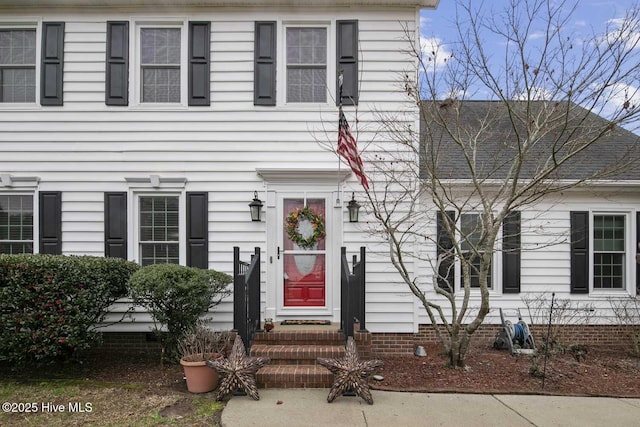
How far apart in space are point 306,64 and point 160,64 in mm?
2312

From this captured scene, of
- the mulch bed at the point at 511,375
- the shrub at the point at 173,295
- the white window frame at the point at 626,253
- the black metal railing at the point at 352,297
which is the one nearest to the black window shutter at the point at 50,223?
the shrub at the point at 173,295

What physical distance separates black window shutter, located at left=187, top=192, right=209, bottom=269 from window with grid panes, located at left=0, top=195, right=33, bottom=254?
2.53 metres

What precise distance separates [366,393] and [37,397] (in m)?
3.76

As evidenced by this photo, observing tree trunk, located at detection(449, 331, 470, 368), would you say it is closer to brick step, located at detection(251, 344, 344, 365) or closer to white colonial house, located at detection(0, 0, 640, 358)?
white colonial house, located at detection(0, 0, 640, 358)

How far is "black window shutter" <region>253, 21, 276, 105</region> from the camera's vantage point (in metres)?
6.88

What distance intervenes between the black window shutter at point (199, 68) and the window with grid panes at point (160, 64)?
264 millimetres

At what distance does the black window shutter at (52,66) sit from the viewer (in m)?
6.89

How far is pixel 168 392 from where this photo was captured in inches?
204

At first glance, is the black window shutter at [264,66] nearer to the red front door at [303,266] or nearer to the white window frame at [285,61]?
the white window frame at [285,61]

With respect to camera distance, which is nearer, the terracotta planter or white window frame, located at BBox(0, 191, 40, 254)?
the terracotta planter

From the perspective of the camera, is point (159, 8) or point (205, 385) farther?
point (159, 8)

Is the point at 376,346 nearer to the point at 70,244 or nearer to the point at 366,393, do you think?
the point at 366,393

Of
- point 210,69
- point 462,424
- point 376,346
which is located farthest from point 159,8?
point 462,424

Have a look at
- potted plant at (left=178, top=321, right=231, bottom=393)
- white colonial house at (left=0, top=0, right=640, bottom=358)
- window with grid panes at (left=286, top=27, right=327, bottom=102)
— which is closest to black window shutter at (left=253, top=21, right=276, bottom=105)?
white colonial house at (left=0, top=0, right=640, bottom=358)
